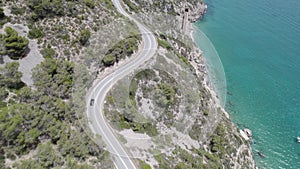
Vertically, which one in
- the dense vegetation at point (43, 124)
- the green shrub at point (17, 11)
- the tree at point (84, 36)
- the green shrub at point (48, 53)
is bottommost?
the dense vegetation at point (43, 124)

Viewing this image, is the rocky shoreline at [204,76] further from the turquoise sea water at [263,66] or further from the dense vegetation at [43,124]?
the dense vegetation at [43,124]

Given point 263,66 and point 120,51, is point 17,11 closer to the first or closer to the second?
point 120,51

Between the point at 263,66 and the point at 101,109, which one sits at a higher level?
the point at 101,109

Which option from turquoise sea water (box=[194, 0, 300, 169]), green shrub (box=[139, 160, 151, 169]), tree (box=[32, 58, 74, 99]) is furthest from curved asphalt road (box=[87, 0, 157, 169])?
turquoise sea water (box=[194, 0, 300, 169])

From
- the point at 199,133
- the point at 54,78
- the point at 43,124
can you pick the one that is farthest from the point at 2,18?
the point at 199,133

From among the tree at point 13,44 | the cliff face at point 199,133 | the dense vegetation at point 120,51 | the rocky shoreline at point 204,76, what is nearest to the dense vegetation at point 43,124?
the tree at point 13,44

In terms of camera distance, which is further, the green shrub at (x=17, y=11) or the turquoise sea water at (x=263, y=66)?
the turquoise sea water at (x=263, y=66)
